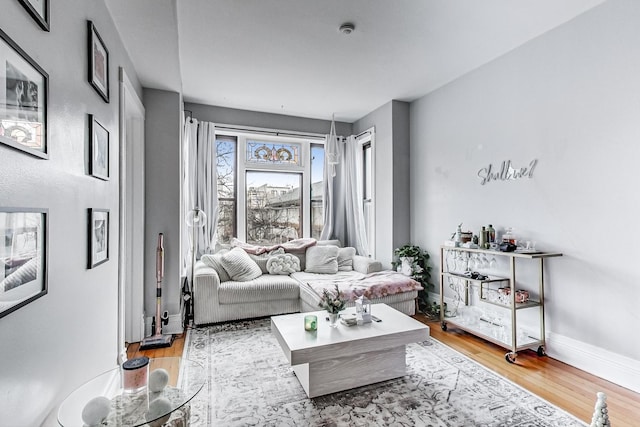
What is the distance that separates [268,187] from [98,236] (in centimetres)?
326

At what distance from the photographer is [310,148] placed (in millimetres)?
5359

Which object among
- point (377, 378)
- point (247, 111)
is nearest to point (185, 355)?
point (377, 378)

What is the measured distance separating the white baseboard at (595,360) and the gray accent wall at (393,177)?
202 centimetres

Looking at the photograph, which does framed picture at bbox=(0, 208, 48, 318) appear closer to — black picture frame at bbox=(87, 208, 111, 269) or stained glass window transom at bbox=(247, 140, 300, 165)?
black picture frame at bbox=(87, 208, 111, 269)

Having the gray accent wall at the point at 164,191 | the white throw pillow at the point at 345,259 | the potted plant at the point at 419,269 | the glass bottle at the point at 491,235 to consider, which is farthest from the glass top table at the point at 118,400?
the white throw pillow at the point at 345,259

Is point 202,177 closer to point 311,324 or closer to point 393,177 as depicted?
point 393,177

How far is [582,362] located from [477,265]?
116cm

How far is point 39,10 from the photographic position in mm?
1211

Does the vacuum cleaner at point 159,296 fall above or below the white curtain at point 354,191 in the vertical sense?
below

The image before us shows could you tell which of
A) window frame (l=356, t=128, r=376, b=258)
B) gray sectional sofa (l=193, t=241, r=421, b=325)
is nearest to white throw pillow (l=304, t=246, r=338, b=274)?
gray sectional sofa (l=193, t=241, r=421, b=325)

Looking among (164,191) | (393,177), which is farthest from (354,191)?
(164,191)

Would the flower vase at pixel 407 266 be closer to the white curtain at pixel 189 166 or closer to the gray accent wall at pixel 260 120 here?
the gray accent wall at pixel 260 120

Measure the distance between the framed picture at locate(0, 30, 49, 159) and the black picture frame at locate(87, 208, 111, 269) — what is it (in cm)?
68

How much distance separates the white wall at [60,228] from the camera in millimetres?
1048
